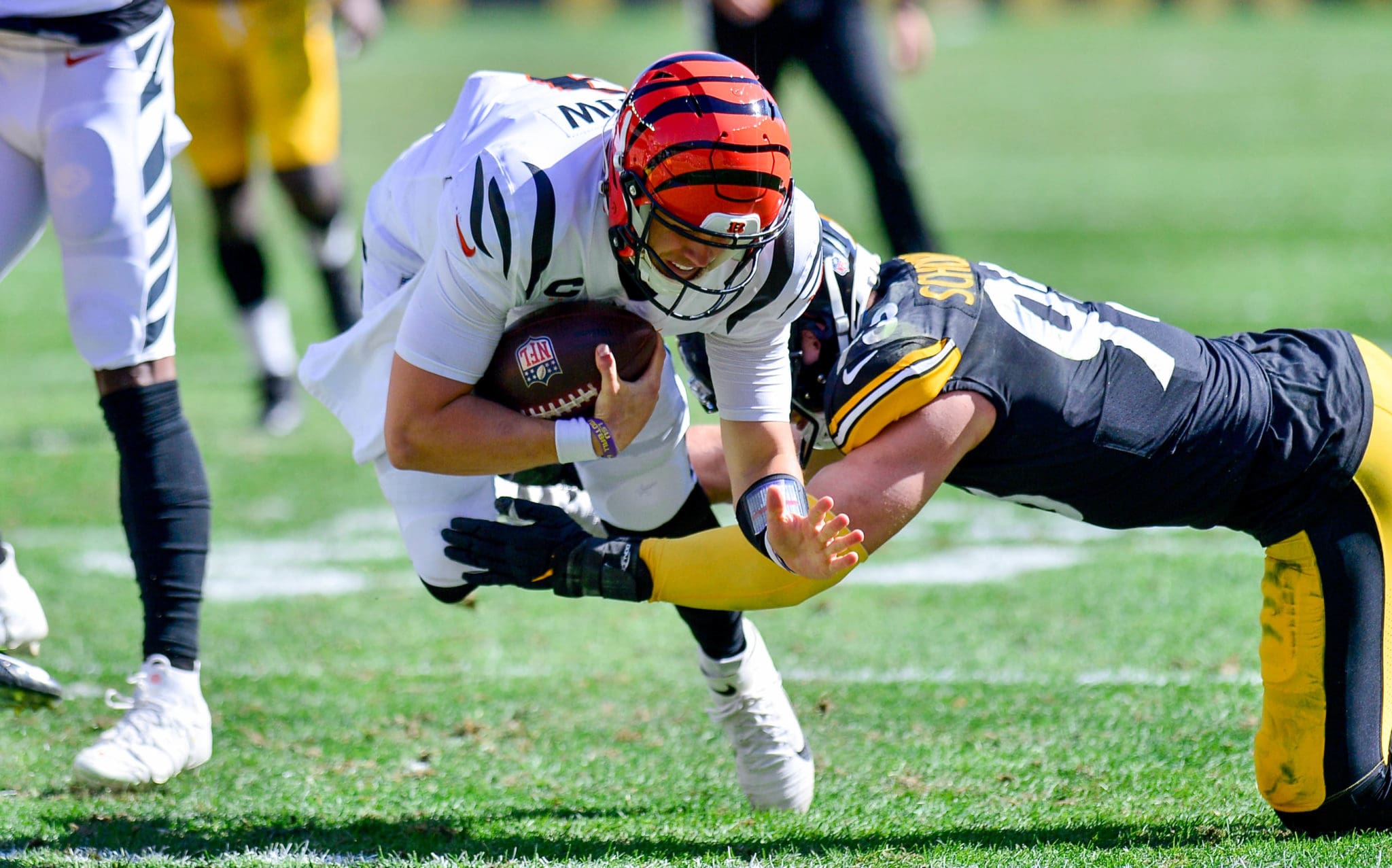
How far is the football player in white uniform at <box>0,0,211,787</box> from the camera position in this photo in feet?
9.47

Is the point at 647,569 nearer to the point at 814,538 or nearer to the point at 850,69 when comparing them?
the point at 814,538

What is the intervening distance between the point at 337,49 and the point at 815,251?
14.8 ft

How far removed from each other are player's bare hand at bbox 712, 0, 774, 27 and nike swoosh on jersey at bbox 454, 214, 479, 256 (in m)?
3.30

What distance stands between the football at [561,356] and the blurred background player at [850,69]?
3192 millimetres

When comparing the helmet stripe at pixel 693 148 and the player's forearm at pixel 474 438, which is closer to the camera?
the helmet stripe at pixel 693 148

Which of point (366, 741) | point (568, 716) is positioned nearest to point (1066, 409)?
point (568, 716)

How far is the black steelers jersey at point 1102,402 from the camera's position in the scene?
8.66ft

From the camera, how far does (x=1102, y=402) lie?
106 inches

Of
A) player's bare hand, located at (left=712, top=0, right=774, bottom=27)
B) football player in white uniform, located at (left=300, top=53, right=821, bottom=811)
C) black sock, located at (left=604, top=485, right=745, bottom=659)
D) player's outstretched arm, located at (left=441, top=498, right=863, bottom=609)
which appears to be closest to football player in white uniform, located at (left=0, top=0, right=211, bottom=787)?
football player in white uniform, located at (left=300, top=53, right=821, bottom=811)

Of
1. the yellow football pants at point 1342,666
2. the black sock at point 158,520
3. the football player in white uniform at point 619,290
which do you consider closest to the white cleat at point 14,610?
the black sock at point 158,520

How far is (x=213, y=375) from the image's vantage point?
696 cm

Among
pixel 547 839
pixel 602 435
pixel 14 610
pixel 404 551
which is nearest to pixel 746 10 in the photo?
pixel 404 551

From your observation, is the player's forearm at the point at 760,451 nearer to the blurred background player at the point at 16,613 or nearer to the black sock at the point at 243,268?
the blurred background player at the point at 16,613

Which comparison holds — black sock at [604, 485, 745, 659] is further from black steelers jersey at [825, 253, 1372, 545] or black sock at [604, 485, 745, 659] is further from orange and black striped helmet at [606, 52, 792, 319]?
orange and black striped helmet at [606, 52, 792, 319]
